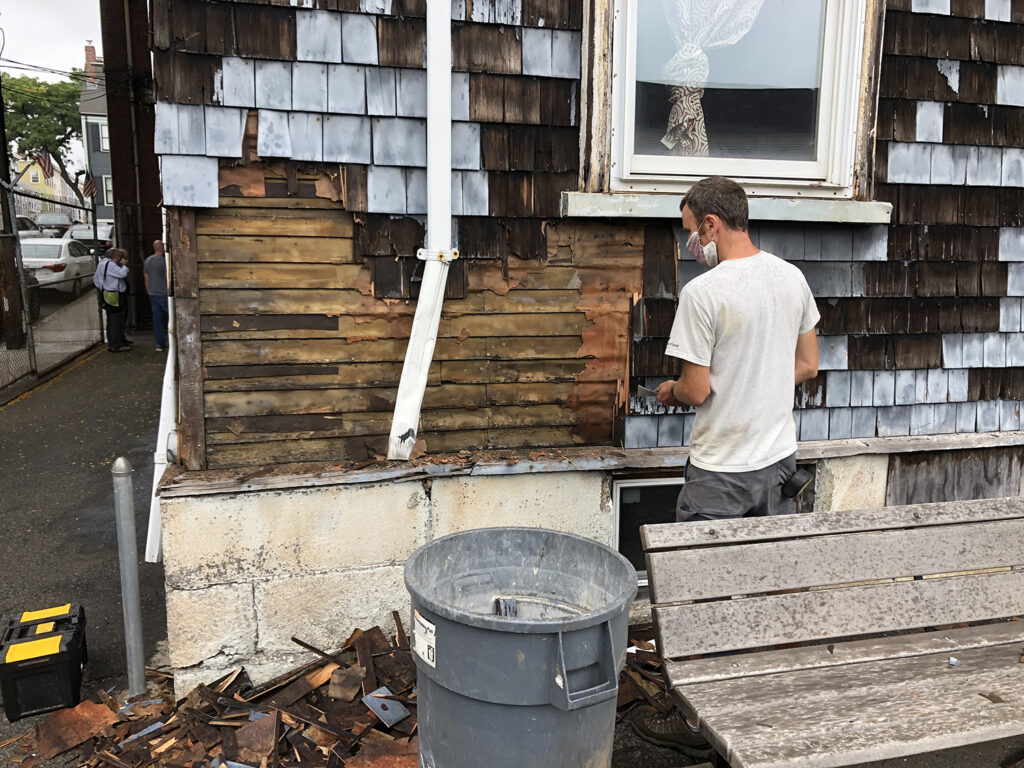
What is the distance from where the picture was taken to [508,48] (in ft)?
10.6

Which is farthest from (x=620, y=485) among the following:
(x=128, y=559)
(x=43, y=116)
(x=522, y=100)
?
(x=43, y=116)

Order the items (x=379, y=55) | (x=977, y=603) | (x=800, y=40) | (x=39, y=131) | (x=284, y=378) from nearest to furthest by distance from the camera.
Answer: (x=977, y=603) → (x=379, y=55) → (x=284, y=378) → (x=800, y=40) → (x=39, y=131)

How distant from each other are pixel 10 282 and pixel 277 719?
8423 millimetres

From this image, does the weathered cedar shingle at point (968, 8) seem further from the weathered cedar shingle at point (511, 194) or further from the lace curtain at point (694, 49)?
the weathered cedar shingle at point (511, 194)

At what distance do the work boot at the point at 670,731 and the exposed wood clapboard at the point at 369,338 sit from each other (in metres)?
1.21

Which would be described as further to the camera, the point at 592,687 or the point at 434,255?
the point at 434,255

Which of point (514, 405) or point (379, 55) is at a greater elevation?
point (379, 55)

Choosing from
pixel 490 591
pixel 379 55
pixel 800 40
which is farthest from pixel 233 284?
pixel 800 40

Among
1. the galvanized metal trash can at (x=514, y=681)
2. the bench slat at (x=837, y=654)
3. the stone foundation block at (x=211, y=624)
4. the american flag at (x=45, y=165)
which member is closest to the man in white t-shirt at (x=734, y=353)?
the bench slat at (x=837, y=654)

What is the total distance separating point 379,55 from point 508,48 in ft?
1.76

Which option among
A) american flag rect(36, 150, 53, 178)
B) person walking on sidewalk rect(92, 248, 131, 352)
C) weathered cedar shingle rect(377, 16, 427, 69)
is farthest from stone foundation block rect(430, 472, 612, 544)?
american flag rect(36, 150, 53, 178)

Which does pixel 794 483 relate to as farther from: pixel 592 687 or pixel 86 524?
pixel 86 524

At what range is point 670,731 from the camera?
292 centimetres

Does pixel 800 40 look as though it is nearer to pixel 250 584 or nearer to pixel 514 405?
pixel 514 405
